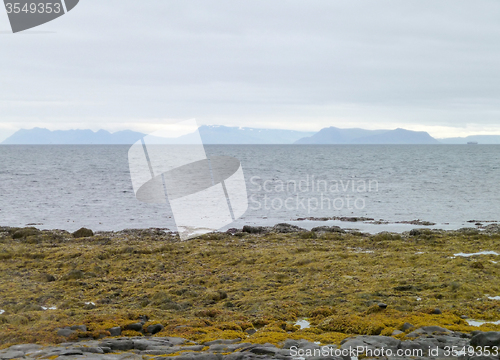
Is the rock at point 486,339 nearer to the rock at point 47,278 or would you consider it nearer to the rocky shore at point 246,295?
the rocky shore at point 246,295

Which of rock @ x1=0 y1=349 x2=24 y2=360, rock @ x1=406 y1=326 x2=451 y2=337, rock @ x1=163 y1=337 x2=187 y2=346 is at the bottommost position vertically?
rock @ x1=406 y1=326 x2=451 y2=337

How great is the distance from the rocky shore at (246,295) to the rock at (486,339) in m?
0.02

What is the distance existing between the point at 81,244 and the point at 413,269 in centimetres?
1317

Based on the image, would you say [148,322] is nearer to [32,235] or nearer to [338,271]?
[338,271]

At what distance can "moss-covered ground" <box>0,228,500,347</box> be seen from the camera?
8.43 metres

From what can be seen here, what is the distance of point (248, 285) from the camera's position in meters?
11.8

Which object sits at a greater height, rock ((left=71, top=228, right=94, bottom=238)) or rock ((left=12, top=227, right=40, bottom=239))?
rock ((left=12, top=227, right=40, bottom=239))

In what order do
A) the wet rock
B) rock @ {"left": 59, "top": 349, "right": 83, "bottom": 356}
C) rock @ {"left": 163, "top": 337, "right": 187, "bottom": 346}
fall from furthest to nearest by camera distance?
the wet rock → rock @ {"left": 163, "top": 337, "right": 187, "bottom": 346} → rock @ {"left": 59, "top": 349, "right": 83, "bottom": 356}

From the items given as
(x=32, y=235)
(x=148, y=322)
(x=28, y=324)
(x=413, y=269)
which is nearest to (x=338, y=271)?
(x=413, y=269)

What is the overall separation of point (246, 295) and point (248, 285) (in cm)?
82

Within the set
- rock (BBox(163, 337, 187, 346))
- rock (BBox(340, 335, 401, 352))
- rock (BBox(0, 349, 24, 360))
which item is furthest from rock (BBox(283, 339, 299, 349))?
rock (BBox(0, 349, 24, 360))

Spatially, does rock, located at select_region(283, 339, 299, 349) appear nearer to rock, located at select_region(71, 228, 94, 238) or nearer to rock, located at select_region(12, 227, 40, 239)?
rock, located at select_region(71, 228, 94, 238)

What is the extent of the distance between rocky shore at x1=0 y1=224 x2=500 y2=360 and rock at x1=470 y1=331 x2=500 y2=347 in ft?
0.07

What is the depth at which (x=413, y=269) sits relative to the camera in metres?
12.7
